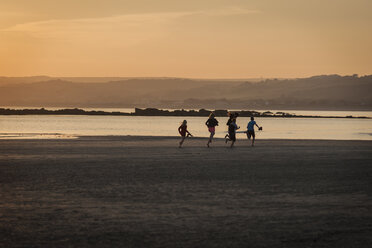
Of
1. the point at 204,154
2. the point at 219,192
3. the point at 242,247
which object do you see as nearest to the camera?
the point at 242,247

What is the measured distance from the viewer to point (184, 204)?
42.2ft

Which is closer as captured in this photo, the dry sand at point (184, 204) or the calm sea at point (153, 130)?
the dry sand at point (184, 204)

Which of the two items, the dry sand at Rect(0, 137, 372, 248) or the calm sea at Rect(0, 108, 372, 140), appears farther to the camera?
the calm sea at Rect(0, 108, 372, 140)

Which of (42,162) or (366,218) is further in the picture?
(42,162)

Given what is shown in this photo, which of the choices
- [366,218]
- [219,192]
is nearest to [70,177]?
[219,192]

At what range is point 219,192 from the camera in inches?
582

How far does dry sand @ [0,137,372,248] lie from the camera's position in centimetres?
959

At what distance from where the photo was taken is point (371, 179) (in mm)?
17828

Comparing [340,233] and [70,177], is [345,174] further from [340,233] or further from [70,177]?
[340,233]

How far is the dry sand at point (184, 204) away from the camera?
959 centimetres

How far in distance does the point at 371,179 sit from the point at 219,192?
523 centimetres

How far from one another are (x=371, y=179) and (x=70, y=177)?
319 inches

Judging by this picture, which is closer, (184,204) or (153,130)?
(184,204)

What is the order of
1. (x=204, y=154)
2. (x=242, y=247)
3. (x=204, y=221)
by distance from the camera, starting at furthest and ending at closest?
(x=204, y=154) < (x=204, y=221) < (x=242, y=247)
